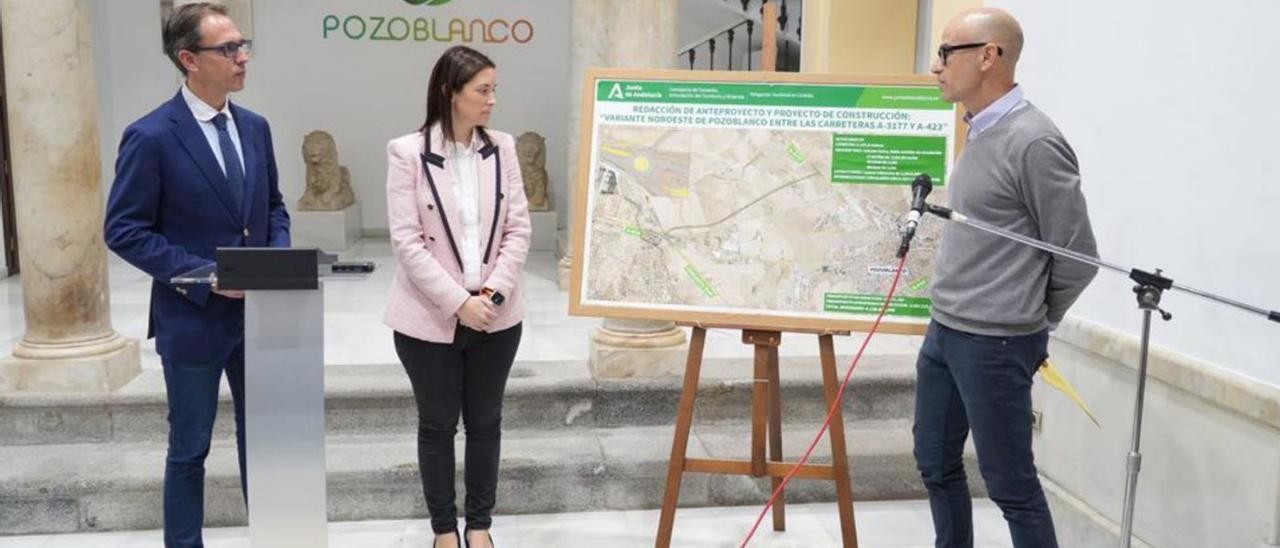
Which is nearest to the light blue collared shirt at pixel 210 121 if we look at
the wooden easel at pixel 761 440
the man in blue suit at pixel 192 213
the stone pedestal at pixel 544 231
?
the man in blue suit at pixel 192 213

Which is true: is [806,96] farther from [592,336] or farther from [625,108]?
[592,336]

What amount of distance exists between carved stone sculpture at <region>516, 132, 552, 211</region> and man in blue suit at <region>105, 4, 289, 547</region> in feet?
20.5

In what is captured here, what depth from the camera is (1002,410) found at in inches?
108

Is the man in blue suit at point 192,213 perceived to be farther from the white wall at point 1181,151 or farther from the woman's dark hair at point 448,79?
the white wall at point 1181,151

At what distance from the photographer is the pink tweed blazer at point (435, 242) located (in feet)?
10.0

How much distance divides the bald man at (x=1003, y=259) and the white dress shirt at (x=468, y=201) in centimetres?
129

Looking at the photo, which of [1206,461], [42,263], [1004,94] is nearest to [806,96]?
[1004,94]

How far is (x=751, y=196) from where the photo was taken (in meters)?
3.42

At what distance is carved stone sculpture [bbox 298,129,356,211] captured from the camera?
30.4 ft

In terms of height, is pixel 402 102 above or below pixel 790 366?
above

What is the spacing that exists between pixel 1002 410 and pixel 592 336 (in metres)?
2.28

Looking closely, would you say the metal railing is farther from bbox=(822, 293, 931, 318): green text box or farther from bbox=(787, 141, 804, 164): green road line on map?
bbox=(822, 293, 931, 318): green text box

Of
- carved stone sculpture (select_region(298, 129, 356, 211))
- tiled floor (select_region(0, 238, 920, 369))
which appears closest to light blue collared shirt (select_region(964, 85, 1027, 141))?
tiled floor (select_region(0, 238, 920, 369))

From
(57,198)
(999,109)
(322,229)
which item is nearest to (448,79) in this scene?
(999,109)
